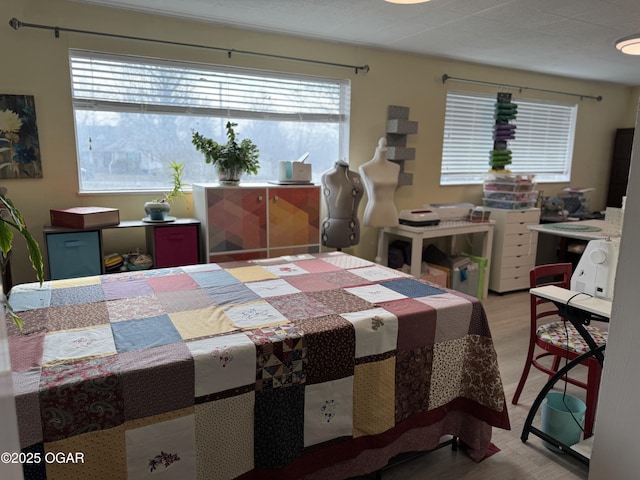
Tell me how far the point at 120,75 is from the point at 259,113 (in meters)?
1.08

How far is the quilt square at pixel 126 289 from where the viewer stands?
2037 millimetres

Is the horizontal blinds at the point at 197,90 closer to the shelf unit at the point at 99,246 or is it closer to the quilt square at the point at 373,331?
the shelf unit at the point at 99,246

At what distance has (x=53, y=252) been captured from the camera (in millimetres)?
2848

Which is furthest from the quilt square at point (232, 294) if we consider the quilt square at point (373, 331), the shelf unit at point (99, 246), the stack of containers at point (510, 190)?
the stack of containers at point (510, 190)

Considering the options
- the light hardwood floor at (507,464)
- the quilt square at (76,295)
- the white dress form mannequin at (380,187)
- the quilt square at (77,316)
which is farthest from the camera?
the white dress form mannequin at (380,187)

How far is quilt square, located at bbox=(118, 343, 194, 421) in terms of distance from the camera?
138 centimetres

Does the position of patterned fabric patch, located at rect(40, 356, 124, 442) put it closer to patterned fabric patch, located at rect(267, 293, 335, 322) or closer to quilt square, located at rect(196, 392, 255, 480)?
quilt square, located at rect(196, 392, 255, 480)

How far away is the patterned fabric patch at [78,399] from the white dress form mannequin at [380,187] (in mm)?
2938

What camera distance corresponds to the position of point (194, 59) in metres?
3.43

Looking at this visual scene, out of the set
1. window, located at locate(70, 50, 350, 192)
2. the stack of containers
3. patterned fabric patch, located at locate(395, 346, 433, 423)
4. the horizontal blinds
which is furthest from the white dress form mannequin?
patterned fabric patch, located at locate(395, 346, 433, 423)

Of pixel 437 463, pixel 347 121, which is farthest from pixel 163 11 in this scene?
pixel 437 463

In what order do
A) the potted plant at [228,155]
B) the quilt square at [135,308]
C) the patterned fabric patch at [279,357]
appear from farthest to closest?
1. the potted plant at [228,155]
2. the quilt square at [135,308]
3. the patterned fabric patch at [279,357]

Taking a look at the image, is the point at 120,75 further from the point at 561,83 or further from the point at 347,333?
the point at 561,83

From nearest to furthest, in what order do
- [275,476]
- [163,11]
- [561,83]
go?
1. [275,476]
2. [163,11]
3. [561,83]
